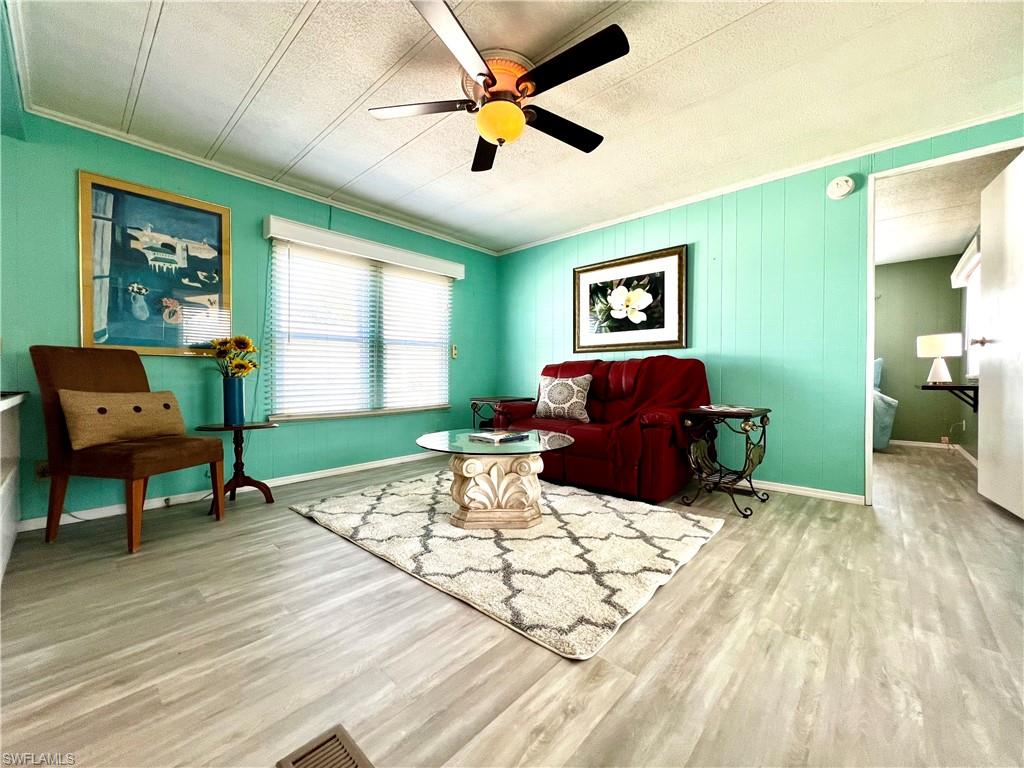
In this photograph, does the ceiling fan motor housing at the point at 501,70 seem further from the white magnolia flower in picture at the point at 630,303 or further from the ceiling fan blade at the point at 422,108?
the white magnolia flower in picture at the point at 630,303

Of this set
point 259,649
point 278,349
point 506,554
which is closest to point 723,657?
point 506,554

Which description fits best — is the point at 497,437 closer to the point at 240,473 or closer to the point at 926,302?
the point at 240,473

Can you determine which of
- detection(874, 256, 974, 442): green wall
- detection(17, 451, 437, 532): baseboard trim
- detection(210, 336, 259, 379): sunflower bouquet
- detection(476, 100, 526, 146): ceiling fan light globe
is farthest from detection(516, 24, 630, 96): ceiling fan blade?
detection(874, 256, 974, 442): green wall

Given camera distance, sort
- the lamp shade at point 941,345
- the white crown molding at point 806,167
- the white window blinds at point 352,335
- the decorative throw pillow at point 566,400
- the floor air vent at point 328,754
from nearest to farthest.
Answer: the floor air vent at point 328,754
the white crown molding at point 806,167
the white window blinds at point 352,335
the decorative throw pillow at point 566,400
the lamp shade at point 941,345

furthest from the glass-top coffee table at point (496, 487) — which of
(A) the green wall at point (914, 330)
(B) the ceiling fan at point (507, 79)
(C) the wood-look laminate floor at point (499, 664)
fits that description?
(A) the green wall at point (914, 330)

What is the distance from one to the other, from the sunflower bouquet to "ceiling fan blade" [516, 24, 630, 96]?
8.10ft

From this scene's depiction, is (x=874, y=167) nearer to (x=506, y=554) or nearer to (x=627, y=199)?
(x=627, y=199)

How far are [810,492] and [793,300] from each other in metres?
1.44

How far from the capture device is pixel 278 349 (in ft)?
11.0

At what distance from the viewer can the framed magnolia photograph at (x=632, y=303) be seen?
144 inches

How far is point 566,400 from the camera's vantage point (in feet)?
11.8

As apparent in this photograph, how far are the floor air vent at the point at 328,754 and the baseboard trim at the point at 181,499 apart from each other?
2.36 meters

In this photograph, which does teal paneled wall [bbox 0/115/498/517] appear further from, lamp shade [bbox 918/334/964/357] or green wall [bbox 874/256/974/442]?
green wall [bbox 874/256/974/442]

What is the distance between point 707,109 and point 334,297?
313 cm
